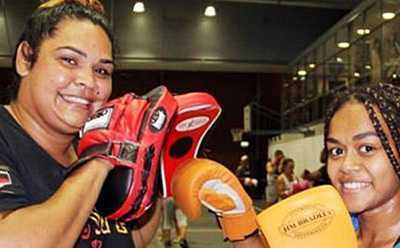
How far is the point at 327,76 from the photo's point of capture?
10.2 m

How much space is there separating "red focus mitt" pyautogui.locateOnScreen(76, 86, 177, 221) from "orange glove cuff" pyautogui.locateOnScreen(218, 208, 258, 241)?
0.41 metres

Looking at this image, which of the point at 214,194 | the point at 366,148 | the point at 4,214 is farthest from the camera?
the point at 214,194

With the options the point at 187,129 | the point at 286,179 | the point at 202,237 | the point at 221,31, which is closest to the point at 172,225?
the point at 202,237

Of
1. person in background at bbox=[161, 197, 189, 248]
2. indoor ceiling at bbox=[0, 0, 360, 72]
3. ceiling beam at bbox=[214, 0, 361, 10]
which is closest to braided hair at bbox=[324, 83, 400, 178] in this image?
person in background at bbox=[161, 197, 189, 248]

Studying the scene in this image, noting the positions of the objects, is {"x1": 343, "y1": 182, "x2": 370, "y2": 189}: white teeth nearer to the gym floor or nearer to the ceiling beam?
the gym floor

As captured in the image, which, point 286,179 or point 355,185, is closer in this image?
point 355,185

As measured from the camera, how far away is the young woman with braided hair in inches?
56.1

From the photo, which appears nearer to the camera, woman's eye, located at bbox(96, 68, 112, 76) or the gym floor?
woman's eye, located at bbox(96, 68, 112, 76)

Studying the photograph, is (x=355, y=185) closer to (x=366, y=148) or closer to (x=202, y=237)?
(x=366, y=148)

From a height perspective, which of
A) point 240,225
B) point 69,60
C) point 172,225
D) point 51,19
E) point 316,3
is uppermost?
point 316,3

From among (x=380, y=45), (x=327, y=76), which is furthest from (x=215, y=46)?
(x=380, y=45)

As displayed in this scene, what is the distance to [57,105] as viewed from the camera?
1.30 metres

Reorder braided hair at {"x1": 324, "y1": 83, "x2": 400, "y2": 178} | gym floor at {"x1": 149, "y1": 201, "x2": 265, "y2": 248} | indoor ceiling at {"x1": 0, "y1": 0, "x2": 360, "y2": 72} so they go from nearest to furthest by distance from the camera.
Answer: braided hair at {"x1": 324, "y1": 83, "x2": 400, "y2": 178}, gym floor at {"x1": 149, "y1": 201, "x2": 265, "y2": 248}, indoor ceiling at {"x1": 0, "y1": 0, "x2": 360, "y2": 72}

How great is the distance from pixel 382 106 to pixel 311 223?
14.8 inches
